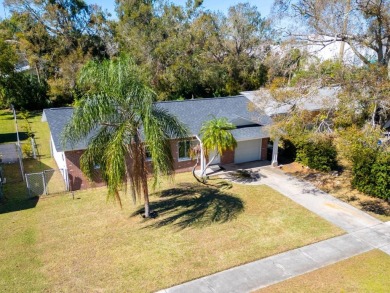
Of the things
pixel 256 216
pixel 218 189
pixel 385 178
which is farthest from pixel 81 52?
pixel 385 178

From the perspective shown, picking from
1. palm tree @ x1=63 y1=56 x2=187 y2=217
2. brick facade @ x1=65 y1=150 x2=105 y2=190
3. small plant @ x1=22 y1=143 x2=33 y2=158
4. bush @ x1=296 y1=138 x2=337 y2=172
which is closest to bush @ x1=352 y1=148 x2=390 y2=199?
bush @ x1=296 y1=138 x2=337 y2=172

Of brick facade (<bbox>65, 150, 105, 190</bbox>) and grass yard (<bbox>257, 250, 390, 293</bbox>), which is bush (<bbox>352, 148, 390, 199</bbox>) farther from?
brick facade (<bbox>65, 150, 105, 190</bbox>)

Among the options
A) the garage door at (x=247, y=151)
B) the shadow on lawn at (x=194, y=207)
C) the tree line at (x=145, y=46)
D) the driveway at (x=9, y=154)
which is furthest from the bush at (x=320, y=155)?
the driveway at (x=9, y=154)

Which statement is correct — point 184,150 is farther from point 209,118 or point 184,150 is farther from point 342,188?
point 342,188

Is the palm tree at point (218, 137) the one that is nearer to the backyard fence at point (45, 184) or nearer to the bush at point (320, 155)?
the bush at point (320, 155)

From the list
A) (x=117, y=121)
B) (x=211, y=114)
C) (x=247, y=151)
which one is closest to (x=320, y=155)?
(x=247, y=151)
